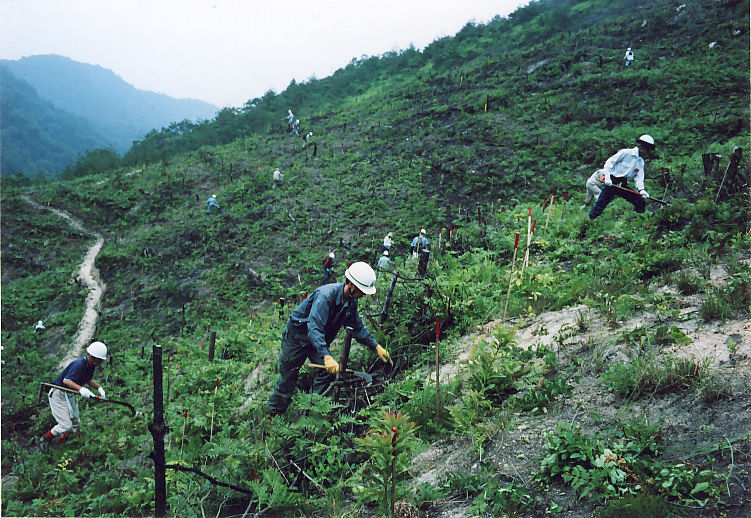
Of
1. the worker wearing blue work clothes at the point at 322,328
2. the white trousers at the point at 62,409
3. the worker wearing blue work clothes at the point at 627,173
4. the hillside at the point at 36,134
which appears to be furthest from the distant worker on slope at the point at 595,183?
the hillside at the point at 36,134

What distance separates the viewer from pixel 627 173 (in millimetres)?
6441

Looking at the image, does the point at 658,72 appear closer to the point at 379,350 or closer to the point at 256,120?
the point at 379,350

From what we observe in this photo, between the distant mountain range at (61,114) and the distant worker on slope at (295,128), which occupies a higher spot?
the distant mountain range at (61,114)

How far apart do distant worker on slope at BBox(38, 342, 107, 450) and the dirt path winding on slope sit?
19.9ft

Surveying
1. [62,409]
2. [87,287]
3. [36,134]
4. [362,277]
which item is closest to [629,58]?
[362,277]

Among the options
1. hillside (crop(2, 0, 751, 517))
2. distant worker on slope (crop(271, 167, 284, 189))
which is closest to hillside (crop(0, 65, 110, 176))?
distant worker on slope (crop(271, 167, 284, 189))

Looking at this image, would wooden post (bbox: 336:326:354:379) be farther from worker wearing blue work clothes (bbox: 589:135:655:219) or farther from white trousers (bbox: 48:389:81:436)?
white trousers (bbox: 48:389:81:436)

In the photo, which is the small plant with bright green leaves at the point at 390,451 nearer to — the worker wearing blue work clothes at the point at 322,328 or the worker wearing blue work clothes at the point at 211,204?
the worker wearing blue work clothes at the point at 322,328

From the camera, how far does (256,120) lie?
135ft

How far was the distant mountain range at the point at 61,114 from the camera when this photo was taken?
2601 inches

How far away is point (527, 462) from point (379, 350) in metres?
1.82

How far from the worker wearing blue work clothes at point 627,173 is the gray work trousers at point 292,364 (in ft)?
18.2

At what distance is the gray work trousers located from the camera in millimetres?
4422

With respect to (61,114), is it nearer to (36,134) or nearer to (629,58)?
(36,134)
